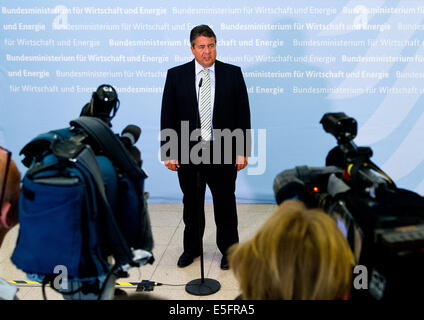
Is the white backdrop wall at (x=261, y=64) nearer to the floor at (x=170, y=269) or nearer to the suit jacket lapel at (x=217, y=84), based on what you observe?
the floor at (x=170, y=269)

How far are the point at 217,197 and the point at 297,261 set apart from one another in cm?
223

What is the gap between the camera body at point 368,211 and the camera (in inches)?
52.5

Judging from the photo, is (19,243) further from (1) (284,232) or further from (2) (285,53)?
(2) (285,53)

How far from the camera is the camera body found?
1.33 meters

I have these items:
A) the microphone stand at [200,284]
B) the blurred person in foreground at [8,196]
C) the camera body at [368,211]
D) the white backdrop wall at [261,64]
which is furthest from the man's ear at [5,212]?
the white backdrop wall at [261,64]

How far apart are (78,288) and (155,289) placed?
120cm

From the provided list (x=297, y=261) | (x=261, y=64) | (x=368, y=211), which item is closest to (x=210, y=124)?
(x=261, y=64)

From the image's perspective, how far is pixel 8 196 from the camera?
6.85 feet

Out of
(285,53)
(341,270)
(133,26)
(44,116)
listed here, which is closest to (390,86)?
(285,53)

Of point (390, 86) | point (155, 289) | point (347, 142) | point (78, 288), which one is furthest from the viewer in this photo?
point (390, 86)

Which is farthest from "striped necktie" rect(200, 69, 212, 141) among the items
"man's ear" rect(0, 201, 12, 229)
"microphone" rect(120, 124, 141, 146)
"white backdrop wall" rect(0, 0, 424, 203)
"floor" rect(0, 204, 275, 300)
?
"man's ear" rect(0, 201, 12, 229)

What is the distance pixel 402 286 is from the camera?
1336mm

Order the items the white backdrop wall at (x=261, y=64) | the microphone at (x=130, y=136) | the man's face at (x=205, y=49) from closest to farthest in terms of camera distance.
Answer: the microphone at (x=130, y=136), the man's face at (x=205, y=49), the white backdrop wall at (x=261, y=64)

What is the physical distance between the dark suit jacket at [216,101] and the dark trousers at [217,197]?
5.9 inches
